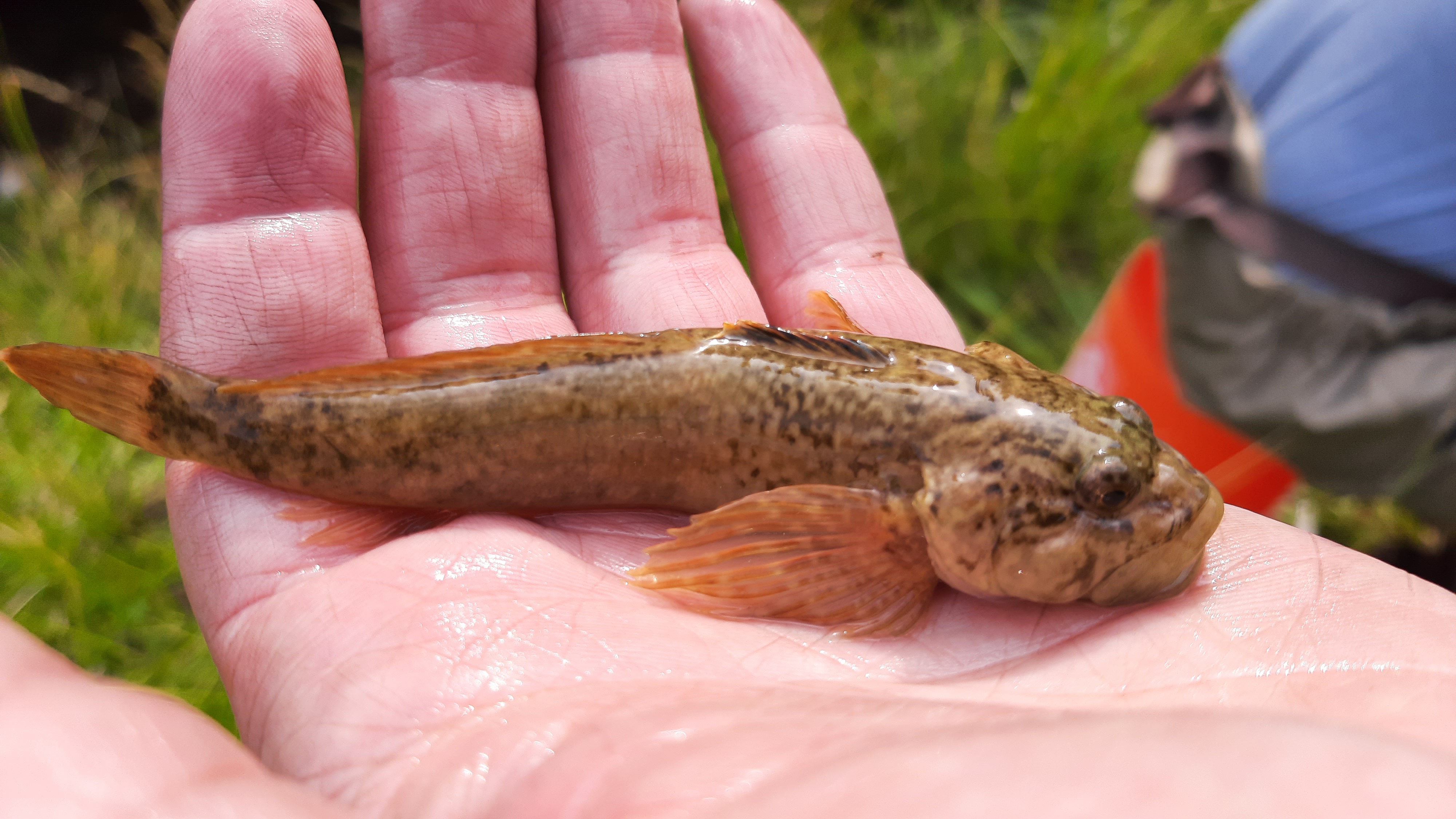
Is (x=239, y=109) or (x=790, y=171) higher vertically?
(x=239, y=109)

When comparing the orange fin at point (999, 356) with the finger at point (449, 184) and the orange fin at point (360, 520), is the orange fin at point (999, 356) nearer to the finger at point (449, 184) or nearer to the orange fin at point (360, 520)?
the finger at point (449, 184)

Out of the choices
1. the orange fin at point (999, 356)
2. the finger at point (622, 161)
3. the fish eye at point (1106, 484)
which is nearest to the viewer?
the fish eye at point (1106, 484)

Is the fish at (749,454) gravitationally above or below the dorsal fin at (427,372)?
below

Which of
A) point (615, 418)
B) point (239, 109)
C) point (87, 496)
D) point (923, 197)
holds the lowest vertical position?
point (87, 496)

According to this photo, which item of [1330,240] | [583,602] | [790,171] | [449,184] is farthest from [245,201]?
[1330,240]

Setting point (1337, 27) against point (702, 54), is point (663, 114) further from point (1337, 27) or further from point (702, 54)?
point (1337, 27)

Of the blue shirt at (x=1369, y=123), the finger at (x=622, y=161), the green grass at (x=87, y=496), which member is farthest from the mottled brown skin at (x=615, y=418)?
the blue shirt at (x=1369, y=123)

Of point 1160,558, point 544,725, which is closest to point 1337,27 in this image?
point 1160,558

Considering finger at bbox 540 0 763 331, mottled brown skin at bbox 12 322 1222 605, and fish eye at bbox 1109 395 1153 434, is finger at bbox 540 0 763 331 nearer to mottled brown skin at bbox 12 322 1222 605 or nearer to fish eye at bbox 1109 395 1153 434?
mottled brown skin at bbox 12 322 1222 605

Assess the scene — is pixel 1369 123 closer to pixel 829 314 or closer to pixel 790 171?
pixel 790 171
